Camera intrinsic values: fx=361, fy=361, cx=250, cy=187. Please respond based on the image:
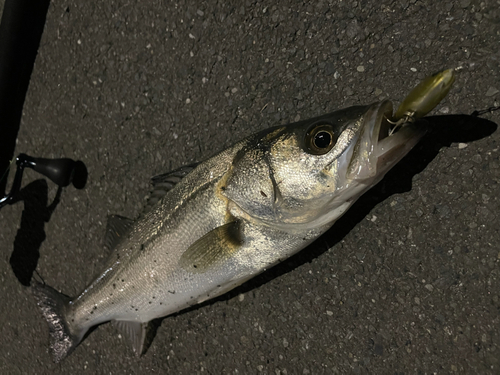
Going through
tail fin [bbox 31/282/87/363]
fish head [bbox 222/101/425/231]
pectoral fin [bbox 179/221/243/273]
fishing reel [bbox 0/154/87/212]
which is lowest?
tail fin [bbox 31/282/87/363]

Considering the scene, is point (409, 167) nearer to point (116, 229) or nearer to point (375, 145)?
point (375, 145)

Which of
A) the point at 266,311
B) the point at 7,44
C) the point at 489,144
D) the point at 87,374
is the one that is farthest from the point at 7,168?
the point at 489,144

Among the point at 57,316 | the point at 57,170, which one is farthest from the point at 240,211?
the point at 57,170

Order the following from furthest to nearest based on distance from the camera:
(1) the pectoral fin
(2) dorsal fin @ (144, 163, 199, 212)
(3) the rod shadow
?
(3) the rod shadow < (2) dorsal fin @ (144, 163, 199, 212) < (1) the pectoral fin

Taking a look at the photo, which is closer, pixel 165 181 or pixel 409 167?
pixel 409 167

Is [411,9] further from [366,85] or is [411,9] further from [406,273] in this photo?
[406,273]

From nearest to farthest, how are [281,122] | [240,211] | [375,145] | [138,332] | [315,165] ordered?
[375,145] → [315,165] → [240,211] → [281,122] → [138,332]

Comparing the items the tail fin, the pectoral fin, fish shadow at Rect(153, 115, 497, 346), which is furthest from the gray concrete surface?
the pectoral fin

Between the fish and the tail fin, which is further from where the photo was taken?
the tail fin

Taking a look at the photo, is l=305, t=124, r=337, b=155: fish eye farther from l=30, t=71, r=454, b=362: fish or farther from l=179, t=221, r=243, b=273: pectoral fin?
l=179, t=221, r=243, b=273: pectoral fin
